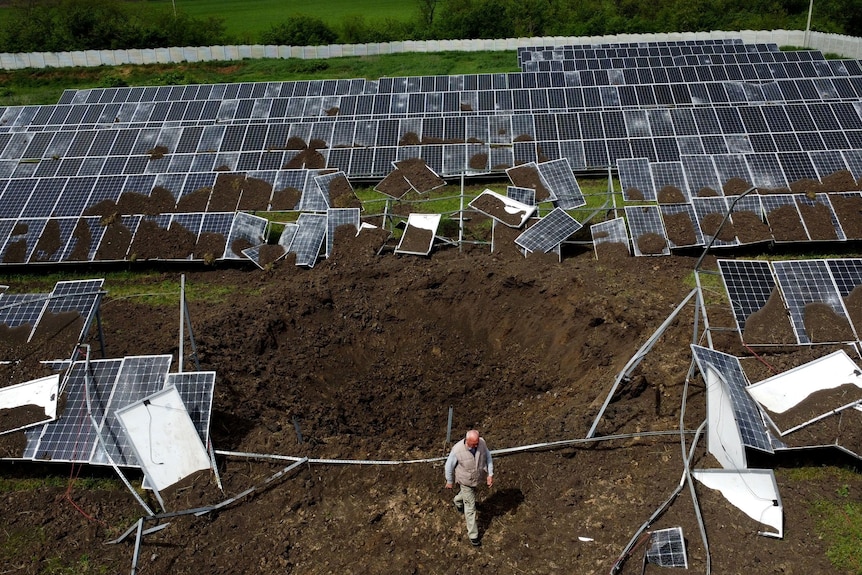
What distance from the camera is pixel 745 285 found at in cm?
1588

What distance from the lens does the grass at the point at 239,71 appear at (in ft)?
154

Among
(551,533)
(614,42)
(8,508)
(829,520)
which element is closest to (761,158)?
(829,520)

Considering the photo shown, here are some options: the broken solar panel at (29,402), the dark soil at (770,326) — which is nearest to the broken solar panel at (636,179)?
the dark soil at (770,326)

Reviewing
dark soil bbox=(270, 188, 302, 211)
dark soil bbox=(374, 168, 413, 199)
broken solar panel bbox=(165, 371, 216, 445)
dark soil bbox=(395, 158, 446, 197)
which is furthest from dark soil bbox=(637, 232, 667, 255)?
broken solar panel bbox=(165, 371, 216, 445)

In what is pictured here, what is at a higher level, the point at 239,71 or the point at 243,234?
the point at 243,234

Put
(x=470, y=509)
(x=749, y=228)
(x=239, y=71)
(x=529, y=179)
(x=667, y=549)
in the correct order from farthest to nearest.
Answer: (x=239, y=71) → (x=529, y=179) → (x=749, y=228) → (x=470, y=509) → (x=667, y=549)

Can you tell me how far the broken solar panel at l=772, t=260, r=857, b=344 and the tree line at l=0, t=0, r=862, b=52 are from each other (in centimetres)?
4180

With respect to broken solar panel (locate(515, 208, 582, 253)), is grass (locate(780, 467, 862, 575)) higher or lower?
higher

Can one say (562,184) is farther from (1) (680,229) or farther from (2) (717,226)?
(2) (717,226)

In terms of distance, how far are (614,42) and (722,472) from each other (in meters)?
44.9

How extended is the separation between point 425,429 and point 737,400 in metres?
6.59

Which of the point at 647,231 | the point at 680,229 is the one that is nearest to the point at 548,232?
the point at 647,231

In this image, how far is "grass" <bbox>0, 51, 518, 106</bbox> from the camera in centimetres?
4697

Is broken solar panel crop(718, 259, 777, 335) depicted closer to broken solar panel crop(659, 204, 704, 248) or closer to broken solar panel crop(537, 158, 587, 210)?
broken solar panel crop(659, 204, 704, 248)
